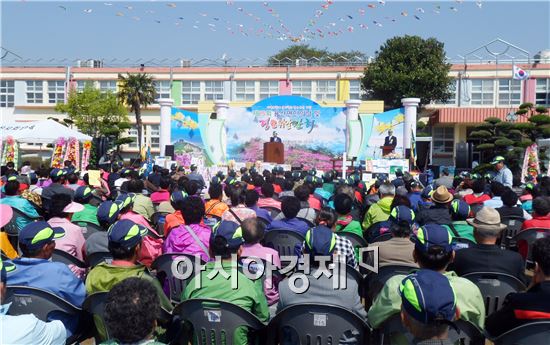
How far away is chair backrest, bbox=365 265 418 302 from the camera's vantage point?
167 inches

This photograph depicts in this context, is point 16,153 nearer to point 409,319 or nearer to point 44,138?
point 44,138

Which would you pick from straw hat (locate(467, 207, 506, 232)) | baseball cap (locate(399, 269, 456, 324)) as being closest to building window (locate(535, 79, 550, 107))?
straw hat (locate(467, 207, 506, 232))

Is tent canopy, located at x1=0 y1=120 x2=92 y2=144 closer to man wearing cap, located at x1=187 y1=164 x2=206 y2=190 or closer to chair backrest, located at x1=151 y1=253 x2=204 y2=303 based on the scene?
man wearing cap, located at x1=187 y1=164 x2=206 y2=190

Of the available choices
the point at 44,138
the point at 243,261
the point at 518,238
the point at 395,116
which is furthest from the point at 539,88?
the point at 243,261

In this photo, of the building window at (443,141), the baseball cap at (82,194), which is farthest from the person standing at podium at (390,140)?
the baseball cap at (82,194)

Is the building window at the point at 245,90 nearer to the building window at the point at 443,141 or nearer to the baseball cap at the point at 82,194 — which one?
the building window at the point at 443,141

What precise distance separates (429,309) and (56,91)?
146ft

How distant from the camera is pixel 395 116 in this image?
23188 mm

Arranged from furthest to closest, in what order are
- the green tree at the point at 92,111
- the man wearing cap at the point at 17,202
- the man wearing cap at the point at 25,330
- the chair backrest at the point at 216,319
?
the green tree at the point at 92,111, the man wearing cap at the point at 17,202, the chair backrest at the point at 216,319, the man wearing cap at the point at 25,330

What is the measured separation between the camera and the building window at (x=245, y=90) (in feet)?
134

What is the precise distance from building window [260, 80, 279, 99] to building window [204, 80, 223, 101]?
301 cm

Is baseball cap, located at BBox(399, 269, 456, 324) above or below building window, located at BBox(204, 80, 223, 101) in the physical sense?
below

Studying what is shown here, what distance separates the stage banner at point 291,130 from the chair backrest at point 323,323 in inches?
833

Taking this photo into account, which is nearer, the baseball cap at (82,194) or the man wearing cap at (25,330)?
the man wearing cap at (25,330)
